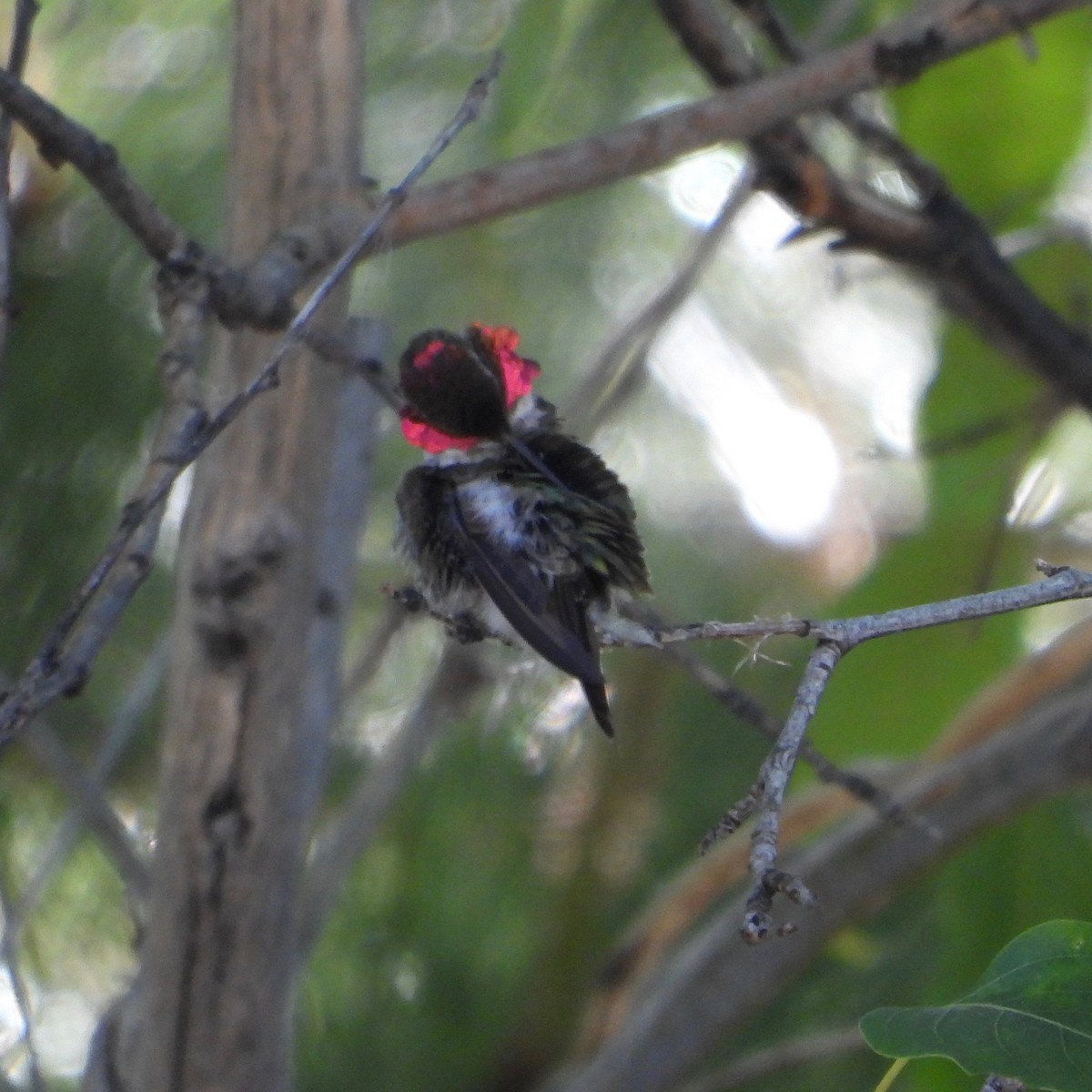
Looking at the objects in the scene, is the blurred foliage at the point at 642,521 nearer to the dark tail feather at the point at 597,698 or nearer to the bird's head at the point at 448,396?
the bird's head at the point at 448,396

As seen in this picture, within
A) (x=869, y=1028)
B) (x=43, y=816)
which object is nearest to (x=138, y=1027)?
(x=869, y=1028)

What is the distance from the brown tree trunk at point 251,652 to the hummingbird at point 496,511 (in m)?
0.10

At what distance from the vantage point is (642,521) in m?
2.59

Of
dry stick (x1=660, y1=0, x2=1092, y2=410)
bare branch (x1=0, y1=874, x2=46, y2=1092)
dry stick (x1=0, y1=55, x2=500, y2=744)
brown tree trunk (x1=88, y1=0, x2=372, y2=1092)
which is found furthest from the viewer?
dry stick (x1=660, y1=0, x2=1092, y2=410)

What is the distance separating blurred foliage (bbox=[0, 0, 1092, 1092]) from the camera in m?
1.95

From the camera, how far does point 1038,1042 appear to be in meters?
0.75

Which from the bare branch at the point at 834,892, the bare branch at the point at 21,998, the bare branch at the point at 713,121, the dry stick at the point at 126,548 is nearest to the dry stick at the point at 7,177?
the dry stick at the point at 126,548

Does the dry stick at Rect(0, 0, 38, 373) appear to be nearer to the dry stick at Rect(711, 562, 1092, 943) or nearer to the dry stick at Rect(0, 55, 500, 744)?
the dry stick at Rect(0, 55, 500, 744)

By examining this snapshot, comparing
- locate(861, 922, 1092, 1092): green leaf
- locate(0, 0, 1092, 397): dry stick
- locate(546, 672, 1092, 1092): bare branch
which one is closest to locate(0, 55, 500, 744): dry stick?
locate(0, 0, 1092, 397): dry stick

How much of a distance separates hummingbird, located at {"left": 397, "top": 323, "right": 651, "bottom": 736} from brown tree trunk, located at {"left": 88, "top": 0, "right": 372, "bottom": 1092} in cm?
10

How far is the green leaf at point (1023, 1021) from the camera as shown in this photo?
0.73m

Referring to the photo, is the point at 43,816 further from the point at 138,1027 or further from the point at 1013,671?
the point at 1013,671

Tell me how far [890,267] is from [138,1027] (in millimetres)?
1540

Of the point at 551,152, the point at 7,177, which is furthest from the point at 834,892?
the point at 7,177
